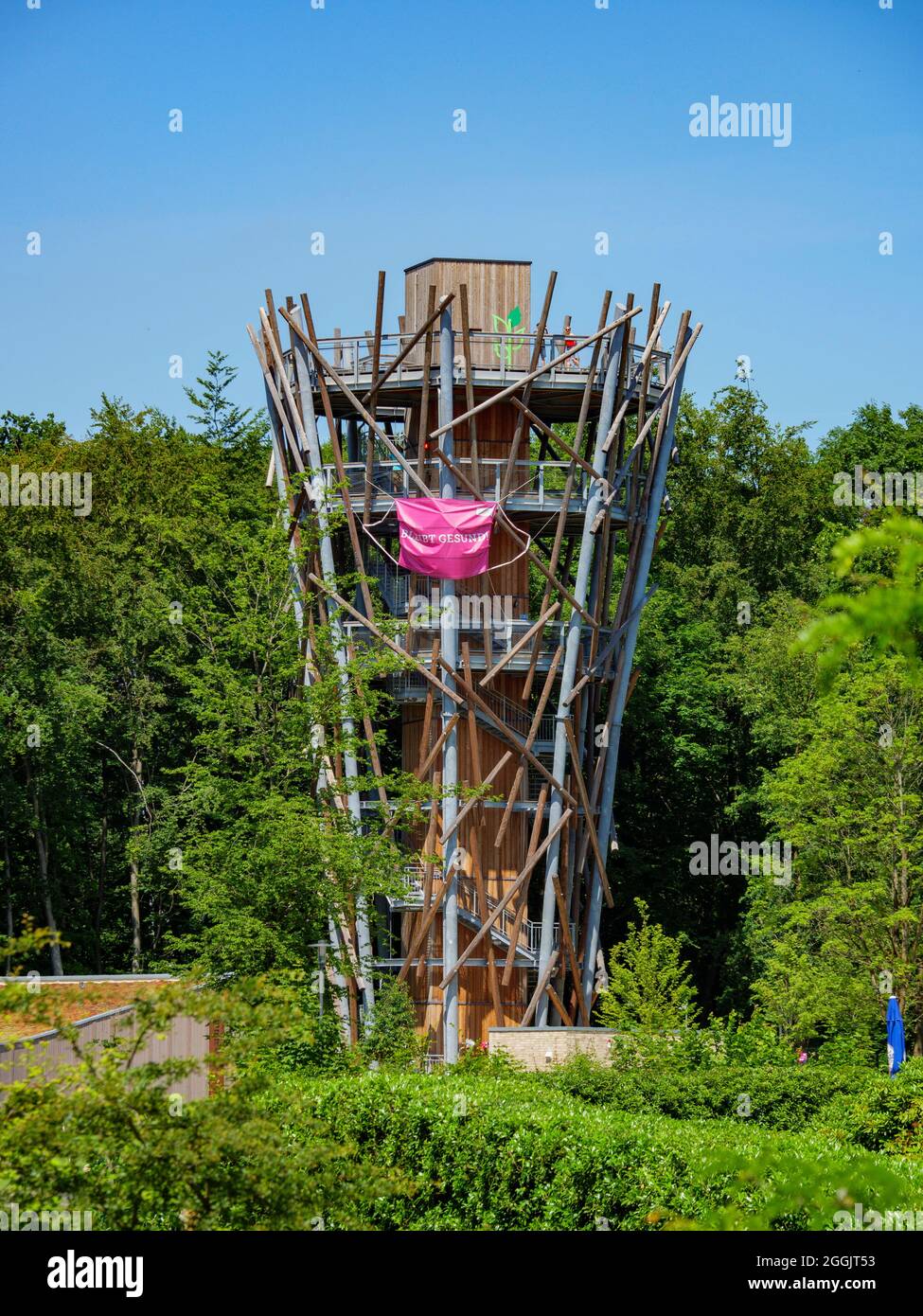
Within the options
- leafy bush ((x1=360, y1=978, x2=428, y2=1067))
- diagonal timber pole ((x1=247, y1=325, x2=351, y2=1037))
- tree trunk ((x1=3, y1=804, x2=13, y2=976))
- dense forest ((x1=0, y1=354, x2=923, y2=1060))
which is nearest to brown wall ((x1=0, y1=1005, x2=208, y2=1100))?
dense forest ((x1=0, y1=354, x2=923, y2=1060))

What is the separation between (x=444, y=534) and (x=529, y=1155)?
20.0 m

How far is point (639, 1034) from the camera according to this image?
30.6 meters

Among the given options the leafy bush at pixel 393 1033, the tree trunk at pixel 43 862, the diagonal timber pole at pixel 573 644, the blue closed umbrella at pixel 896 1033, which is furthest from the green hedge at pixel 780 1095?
the tree trunk at pixel 43 862

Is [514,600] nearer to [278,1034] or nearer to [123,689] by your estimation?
[123,689]

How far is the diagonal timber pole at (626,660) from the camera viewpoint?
40.8 m

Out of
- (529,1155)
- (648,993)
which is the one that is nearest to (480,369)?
(648,993)

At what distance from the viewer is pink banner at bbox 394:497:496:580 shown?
3800 cm

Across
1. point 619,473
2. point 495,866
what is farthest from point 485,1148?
point 619,473

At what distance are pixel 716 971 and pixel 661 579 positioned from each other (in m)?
12.6

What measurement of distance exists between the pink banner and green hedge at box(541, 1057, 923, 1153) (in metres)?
13.6

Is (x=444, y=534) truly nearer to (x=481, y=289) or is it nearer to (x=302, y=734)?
(x=481, y=289)

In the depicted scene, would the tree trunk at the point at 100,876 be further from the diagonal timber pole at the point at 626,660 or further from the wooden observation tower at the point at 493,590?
the diagonal timber pole at the point at 626,660

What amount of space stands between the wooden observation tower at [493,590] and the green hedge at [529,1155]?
15.3 metres
